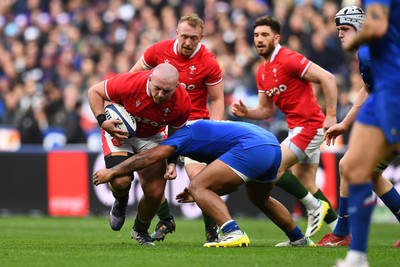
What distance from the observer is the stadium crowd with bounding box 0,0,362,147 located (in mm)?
20516

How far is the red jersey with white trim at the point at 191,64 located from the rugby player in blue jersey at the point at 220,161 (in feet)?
5.60

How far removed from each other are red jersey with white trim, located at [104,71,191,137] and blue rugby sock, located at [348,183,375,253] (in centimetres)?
279

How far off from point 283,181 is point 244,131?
8.18 feet

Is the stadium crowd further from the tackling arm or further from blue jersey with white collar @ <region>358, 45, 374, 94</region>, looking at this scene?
blue jersey with white collar @ <region>358, 45, 374, 94</region>

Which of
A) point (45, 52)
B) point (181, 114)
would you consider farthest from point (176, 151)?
point (45, 52)

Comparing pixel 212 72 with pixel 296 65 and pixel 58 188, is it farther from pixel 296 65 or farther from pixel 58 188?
pixel 58 188

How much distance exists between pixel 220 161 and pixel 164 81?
0.99 metres

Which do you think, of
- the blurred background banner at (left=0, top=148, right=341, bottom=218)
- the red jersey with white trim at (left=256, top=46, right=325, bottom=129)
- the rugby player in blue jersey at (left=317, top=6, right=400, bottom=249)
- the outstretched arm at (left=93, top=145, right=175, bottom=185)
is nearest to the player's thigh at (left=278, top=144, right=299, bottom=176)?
the red jersey with white trim at (left=256, top=46, right=325, bottom=129)

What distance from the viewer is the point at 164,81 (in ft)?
30.7

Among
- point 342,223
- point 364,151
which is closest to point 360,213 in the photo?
point 364,151

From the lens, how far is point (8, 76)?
24266mm

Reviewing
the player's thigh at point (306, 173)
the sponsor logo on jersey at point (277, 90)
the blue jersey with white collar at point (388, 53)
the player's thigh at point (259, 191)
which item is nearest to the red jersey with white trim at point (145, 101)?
the player's thigh at point (259, 191)

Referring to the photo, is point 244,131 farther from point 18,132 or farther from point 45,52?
point 45,52

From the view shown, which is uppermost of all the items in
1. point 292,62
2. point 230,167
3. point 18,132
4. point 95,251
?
point 292,62
